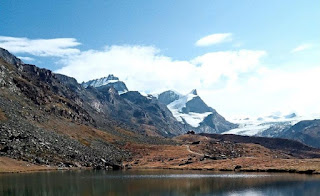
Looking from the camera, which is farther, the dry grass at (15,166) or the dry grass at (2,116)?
the dry grass at (2,116)

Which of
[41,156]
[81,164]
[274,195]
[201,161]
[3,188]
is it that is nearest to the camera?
[274,195]

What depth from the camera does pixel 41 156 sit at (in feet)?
545

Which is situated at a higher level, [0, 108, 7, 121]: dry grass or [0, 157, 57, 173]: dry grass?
[0, 108, 7, 121]: dry grass

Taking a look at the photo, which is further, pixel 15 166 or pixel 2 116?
pixel 2 116

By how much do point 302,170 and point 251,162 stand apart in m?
37.5

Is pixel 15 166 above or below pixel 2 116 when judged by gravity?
below

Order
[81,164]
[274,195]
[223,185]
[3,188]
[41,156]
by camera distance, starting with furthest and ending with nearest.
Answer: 1. [81,164]
2. [41,156]
3. [223,185]
4. [3,188]
5. [274,195]

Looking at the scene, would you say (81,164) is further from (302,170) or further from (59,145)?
(302,170)

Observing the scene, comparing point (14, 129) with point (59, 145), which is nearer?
point (14, 129)

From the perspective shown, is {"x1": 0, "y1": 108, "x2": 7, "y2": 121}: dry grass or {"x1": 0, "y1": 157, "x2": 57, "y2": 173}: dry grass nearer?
{"x1": 0, "y1": 157, "x2": 57, "y2": 173}: dry grass

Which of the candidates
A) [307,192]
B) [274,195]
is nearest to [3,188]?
[274,195]

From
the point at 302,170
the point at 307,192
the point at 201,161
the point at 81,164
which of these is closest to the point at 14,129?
the point at 81,164

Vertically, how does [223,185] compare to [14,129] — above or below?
below

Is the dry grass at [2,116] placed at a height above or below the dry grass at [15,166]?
above
